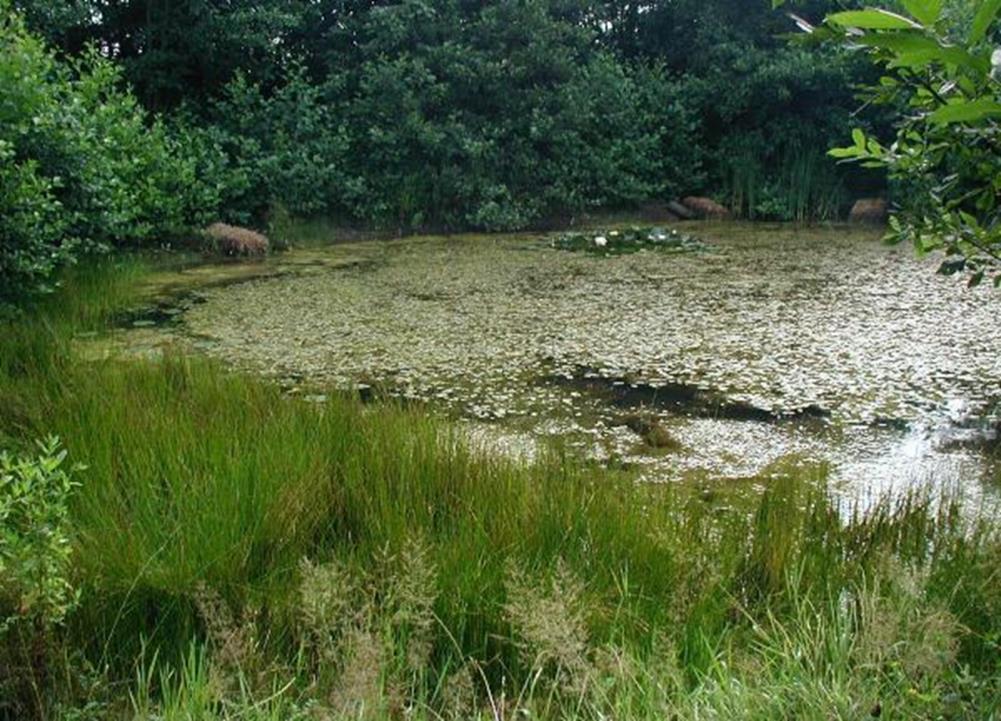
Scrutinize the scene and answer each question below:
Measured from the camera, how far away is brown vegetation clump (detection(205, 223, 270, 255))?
6996mm

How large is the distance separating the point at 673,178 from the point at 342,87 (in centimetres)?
372

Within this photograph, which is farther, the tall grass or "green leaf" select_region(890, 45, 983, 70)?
the tall grass

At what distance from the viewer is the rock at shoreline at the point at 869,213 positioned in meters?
9.36

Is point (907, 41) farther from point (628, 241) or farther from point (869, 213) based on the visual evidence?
point (869, 213)

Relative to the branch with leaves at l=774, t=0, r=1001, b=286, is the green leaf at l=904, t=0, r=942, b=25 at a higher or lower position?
higher

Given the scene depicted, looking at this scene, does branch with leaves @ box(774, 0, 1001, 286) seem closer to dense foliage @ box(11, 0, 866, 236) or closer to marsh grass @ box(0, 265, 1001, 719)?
marsh grass @ box(0, 265, 1001, 719)

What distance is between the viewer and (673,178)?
33.3 ft

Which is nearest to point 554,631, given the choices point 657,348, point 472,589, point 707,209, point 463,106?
point 472,589

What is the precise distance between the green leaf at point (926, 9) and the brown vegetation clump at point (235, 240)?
6574 mm

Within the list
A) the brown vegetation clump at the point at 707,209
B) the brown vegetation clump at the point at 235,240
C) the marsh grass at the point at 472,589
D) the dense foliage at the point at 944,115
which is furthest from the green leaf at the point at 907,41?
the brown vegetation clump at the point at 707,209

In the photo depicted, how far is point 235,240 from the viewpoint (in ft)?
23.1

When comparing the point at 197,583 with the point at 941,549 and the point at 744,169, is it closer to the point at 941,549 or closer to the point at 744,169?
the point at 941,549

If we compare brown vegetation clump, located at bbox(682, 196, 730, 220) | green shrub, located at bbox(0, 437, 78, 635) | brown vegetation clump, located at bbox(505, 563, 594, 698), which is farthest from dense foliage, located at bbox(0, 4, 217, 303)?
brown vegetation clump, located at bbox(682, 196, 730, 220)

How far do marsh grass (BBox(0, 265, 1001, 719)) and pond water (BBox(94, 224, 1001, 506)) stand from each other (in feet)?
1.71
